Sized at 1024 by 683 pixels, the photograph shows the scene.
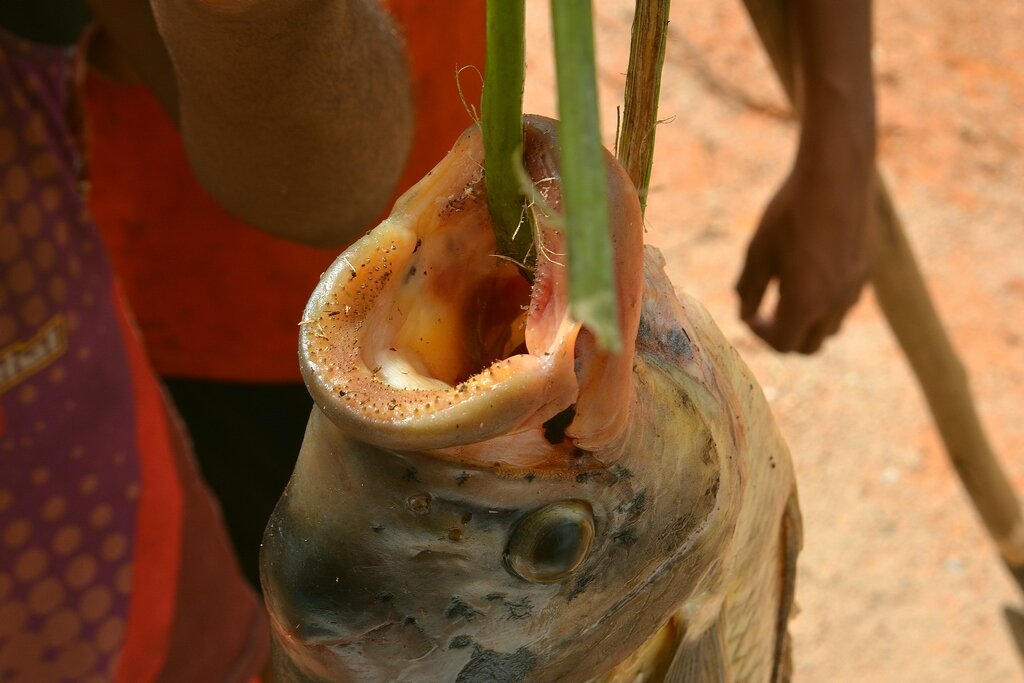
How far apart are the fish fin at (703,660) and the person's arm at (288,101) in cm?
46

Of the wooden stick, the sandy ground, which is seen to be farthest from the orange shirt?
the sandy ground

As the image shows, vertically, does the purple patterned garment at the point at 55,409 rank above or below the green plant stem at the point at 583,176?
below

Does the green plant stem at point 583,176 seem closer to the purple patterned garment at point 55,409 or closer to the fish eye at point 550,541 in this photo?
the fish eye at point 550,541

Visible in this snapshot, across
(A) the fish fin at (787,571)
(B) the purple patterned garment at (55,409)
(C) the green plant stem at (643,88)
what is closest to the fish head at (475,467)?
(C) the green plant stem at (643,88)

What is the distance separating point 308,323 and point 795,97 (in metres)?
1.20

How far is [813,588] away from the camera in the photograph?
2914 mm

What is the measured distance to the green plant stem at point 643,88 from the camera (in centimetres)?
62

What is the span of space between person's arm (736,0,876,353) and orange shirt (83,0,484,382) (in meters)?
0.42

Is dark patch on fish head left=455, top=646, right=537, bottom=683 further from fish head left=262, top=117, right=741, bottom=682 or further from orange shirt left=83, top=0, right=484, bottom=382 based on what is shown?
orange shirt left=83, top=0, right=484, bottom=382

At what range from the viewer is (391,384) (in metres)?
0.54

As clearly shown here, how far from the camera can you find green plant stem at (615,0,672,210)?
2.04ft

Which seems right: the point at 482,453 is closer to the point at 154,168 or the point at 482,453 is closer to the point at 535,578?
the point at 535,578

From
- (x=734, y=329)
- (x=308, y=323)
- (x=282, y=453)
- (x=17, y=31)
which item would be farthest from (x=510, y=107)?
(x=734, y=329)

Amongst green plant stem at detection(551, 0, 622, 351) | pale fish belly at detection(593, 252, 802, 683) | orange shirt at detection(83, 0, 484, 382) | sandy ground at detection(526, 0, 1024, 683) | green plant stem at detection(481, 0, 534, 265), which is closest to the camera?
green plant stem at detection(551, 0, 622, 351)
